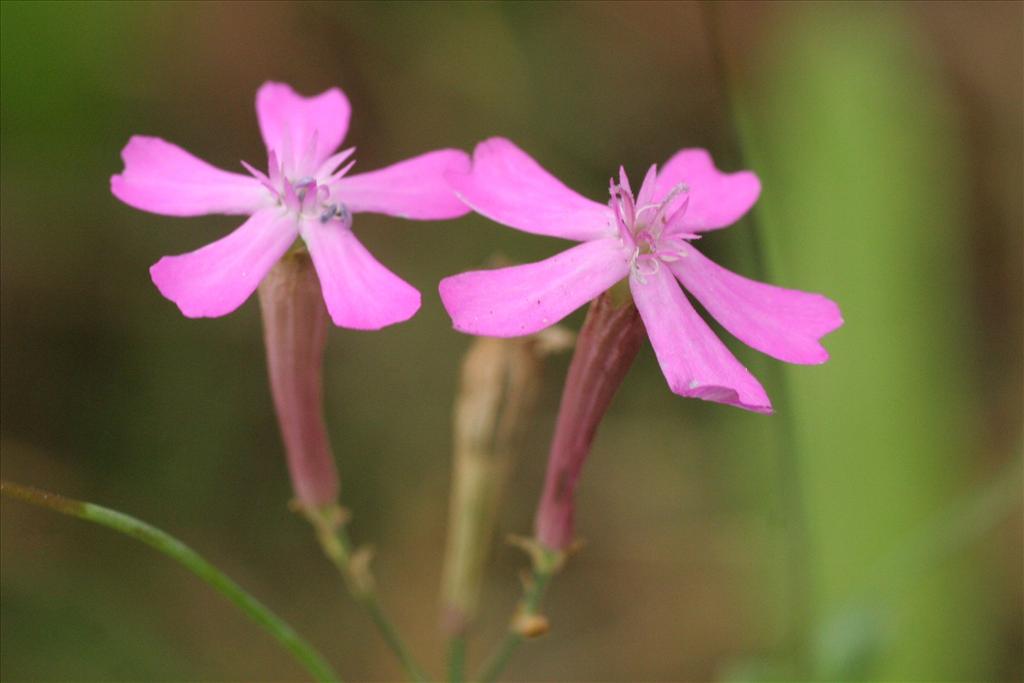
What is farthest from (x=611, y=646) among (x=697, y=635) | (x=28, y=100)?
(x=28, y=100)

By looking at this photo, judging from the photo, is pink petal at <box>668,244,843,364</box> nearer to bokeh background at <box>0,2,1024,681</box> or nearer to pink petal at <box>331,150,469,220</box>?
pink petal at <box>331,150,469,220</box>

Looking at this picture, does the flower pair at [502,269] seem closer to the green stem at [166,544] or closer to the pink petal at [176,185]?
the pink petal at [176,185]

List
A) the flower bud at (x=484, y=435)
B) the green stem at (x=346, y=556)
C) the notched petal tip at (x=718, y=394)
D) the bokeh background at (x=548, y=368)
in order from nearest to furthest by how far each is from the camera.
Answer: the notched petal tip at (x=718, y=394) → the green stem at (x=346, y=556) → the flower bud at (x=484, y=435) → the bokeh background at (x=548, y=368)

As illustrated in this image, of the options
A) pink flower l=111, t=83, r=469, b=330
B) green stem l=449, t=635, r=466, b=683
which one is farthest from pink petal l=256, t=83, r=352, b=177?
green stem l=449, t=635, r=466, b=683

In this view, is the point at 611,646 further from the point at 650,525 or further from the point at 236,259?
the point at 236,259

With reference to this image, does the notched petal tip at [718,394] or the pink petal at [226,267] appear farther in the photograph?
the pink petal at [226,267]

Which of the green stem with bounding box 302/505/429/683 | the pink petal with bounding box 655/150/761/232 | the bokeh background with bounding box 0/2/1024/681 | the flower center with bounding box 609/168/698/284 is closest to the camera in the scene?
the flower center with bounding box 609/168/698/284

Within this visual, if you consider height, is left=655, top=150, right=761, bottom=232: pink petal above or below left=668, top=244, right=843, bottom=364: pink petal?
above

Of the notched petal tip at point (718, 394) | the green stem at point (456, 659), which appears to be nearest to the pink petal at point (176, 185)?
the notched petal tip at point (718, 394)

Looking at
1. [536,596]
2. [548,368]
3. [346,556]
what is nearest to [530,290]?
[536,596]
